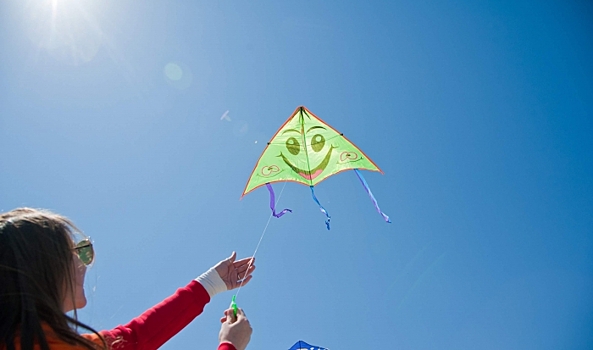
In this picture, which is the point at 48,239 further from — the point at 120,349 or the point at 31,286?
the point at 120,349

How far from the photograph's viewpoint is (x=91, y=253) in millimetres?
1404

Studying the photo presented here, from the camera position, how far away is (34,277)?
3.27ft

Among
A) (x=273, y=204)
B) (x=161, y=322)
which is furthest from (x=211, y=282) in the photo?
(x=273, y=204)

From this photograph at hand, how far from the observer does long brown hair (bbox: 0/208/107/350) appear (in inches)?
35.0

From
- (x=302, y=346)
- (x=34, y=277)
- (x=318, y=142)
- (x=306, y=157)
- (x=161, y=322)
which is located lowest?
(x=302, y=346)

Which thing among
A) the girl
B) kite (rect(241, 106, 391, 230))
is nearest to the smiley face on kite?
kite (rect(241, 106, 391, 230))

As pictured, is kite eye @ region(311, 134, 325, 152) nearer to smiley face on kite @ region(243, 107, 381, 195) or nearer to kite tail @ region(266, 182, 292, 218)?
smiley face on kite @ region(243, 107, 381, 195)

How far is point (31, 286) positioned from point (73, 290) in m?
0.20

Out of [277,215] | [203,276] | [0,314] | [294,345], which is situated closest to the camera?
[0,314]

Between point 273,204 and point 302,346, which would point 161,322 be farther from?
point 302,346

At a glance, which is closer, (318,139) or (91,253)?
(91,253)

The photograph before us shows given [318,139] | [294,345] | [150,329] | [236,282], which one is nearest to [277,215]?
[318,139]

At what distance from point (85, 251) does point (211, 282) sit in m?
0.56

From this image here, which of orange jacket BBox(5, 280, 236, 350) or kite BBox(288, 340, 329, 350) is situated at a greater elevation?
orange jacket BBox(5, 280, 236, 350)
